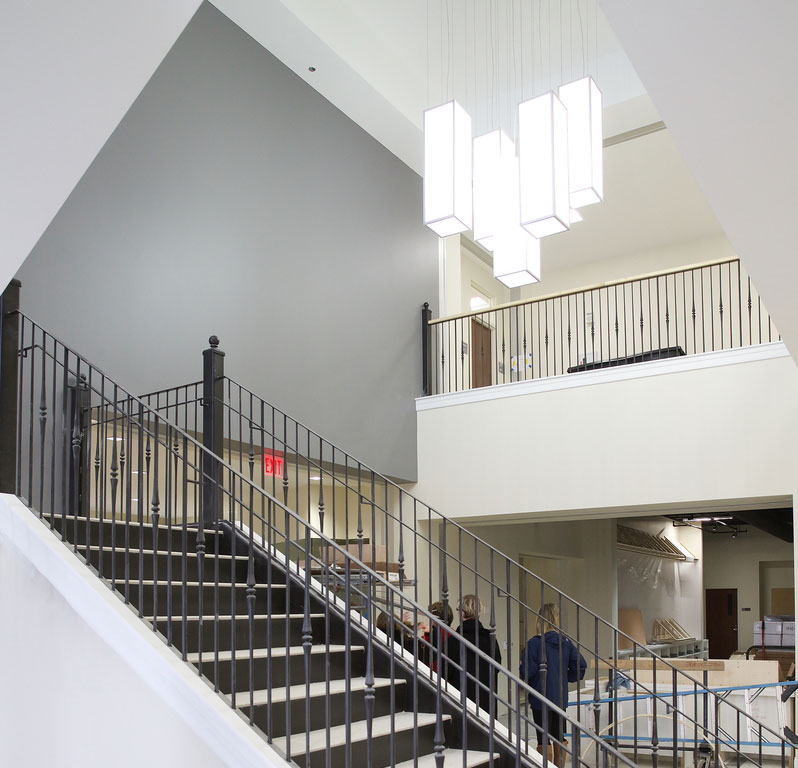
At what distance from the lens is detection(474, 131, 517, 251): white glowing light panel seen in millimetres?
4715

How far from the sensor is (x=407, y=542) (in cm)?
897

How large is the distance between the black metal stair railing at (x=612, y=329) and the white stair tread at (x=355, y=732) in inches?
148

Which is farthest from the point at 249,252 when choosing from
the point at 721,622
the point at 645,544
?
the point at 721,622

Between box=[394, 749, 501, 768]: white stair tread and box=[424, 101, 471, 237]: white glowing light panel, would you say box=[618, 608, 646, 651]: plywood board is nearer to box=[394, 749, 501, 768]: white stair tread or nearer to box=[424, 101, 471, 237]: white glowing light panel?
box=[394, 749, 501, 768]: white stair tread

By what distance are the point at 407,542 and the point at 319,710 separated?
4.76 meters

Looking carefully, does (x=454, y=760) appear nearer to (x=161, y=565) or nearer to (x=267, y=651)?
(x=267, y=651)

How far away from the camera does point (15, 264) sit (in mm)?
2705

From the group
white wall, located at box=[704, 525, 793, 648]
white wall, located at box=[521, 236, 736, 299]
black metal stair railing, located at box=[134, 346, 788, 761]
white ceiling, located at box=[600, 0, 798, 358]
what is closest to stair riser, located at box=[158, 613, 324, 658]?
black metal stair railing, located at box=[134, 346, 788, 761]

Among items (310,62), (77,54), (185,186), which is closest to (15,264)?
(77,54)

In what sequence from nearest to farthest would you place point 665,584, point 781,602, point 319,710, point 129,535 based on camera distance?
point 319,710
point 129,535
point 665,584
point 781,602

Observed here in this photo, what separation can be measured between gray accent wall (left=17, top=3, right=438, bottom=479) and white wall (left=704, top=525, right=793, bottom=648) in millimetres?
12024

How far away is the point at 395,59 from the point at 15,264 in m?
6.92

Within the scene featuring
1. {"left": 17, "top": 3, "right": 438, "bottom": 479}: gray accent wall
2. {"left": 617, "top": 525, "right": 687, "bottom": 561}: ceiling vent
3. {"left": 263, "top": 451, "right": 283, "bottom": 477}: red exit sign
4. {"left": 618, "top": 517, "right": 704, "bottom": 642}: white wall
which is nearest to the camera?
{"left": 17, "top": 3, "right": 438, "bottom": 479}: gray accent wall

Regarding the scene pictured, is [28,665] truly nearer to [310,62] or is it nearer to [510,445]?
[510,445]
